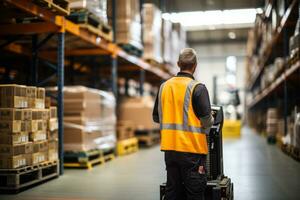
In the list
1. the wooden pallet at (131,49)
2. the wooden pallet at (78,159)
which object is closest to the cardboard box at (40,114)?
the wooden pallet at (78,159)

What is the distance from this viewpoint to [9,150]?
16.2 ft

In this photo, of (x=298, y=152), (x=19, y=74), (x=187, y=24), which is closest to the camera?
(x=298, y=152)

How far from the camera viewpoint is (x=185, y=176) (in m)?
3.09

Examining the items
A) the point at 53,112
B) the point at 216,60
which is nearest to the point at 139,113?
the point at 53,112

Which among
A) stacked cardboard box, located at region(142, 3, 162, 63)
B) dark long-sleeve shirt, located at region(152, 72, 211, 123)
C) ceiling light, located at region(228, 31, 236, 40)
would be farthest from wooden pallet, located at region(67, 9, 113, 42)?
ceiling light, located at region(228, 31, 236, 40)

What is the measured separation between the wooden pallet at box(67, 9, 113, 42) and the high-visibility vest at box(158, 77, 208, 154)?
169 inches

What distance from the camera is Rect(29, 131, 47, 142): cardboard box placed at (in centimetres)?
535

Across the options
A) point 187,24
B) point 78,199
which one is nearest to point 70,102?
point 78,199

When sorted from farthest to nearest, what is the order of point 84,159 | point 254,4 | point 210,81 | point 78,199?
point 210,81 < point 254,4 < point 84,159 < point 78,199

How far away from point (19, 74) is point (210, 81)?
20.9 metres

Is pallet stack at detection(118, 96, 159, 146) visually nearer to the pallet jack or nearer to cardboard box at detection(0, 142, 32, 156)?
cardboard box at detection(0, 142, 32, 156)

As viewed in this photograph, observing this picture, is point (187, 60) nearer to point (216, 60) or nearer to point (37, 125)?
point (37, 125)

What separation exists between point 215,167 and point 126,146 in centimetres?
592

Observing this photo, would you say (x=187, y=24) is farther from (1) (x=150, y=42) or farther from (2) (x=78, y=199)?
(2) (x=78, y=199)
